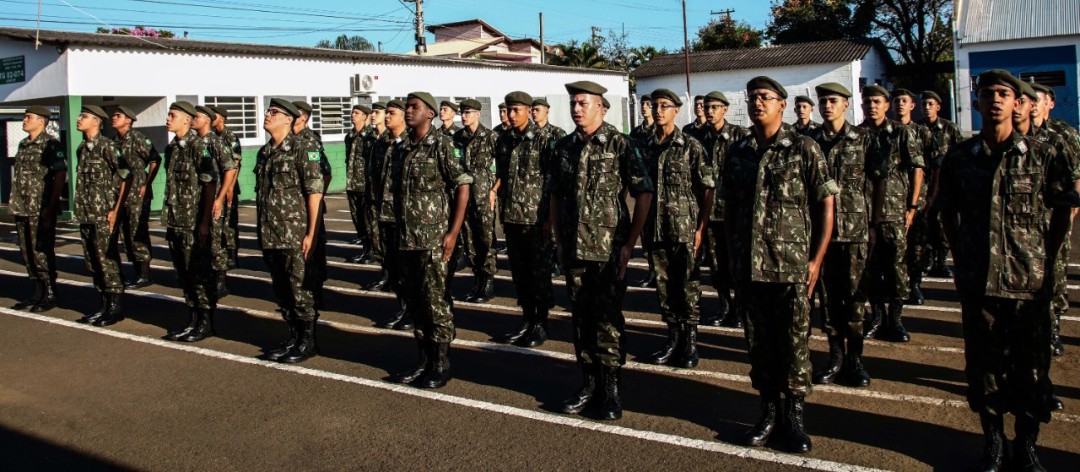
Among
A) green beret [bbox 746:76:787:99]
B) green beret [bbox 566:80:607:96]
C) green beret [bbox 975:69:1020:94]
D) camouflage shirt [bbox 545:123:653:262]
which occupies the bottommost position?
camouflage shirt [bbox 545:123:653:262]

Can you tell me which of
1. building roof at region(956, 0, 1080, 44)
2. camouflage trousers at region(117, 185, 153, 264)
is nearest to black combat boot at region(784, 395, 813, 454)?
camouflage trousers at region(117, 185, 153, 264)

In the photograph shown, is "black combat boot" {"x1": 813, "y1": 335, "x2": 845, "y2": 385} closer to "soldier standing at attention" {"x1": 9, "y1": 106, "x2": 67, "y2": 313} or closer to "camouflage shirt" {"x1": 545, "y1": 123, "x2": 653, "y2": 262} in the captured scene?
"camouflage shirt" {"x1": 545, "y1": 123, "x2": 653, "y2": 262}

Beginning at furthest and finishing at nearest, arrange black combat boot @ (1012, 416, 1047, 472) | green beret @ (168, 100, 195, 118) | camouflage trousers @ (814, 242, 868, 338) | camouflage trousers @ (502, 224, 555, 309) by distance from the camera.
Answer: green beret @ (168, 100, 195, 118), camouflage trousers @ (502, 224, 555, 309), camouflage trousers @ (814, 242, 868, 338), black combat boot @ (1012, 416, 1047, 472)

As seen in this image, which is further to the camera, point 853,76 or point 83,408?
point 853,76

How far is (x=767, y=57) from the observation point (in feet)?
127

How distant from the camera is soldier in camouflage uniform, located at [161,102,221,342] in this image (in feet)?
24.8

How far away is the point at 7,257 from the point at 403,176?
33.2 ft

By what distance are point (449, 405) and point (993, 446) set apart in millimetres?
3071

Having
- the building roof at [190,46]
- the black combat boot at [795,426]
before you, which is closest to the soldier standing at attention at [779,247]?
the black combat boot at [795,426]

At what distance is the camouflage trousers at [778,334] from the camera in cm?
472

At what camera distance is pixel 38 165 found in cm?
888

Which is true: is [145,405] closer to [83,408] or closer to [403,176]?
[83,408]

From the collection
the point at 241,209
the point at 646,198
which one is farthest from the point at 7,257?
the point at 646,198

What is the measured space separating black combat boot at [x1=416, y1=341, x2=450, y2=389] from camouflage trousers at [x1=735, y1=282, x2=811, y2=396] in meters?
2.21
